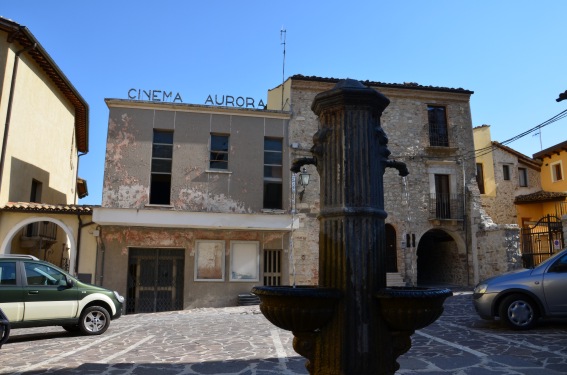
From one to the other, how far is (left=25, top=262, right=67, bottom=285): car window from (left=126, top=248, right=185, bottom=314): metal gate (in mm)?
6771

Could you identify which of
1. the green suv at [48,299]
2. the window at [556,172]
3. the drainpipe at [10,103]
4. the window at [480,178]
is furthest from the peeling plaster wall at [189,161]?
the window at [556,172]

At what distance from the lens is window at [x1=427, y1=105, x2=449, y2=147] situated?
20453 millimetres

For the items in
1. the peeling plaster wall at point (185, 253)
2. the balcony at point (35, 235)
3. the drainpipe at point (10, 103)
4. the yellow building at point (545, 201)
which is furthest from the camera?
the yellow building at point (545, 201)

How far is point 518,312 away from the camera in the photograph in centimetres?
848

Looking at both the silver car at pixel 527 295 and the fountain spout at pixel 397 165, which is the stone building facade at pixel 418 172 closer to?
the silver car at pixel 527 295

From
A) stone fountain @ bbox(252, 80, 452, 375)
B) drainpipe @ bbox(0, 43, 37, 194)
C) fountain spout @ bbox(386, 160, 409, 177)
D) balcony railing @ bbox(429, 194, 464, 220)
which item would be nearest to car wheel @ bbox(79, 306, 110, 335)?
stone fountain @ bbox(252, 80, 452, 375)

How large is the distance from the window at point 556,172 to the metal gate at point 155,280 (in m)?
22.7

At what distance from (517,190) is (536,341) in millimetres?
19394

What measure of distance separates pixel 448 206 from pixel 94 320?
52.5ft

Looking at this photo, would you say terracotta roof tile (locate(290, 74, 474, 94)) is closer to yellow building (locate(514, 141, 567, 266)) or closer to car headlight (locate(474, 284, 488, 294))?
yellow building (locate(514, 141, 567, 266))

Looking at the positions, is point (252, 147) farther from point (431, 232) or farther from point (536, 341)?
point (536, 341)

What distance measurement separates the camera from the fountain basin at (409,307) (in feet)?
9.92

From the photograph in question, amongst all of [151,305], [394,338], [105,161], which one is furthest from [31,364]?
[105,161]

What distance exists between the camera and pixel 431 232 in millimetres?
21828
